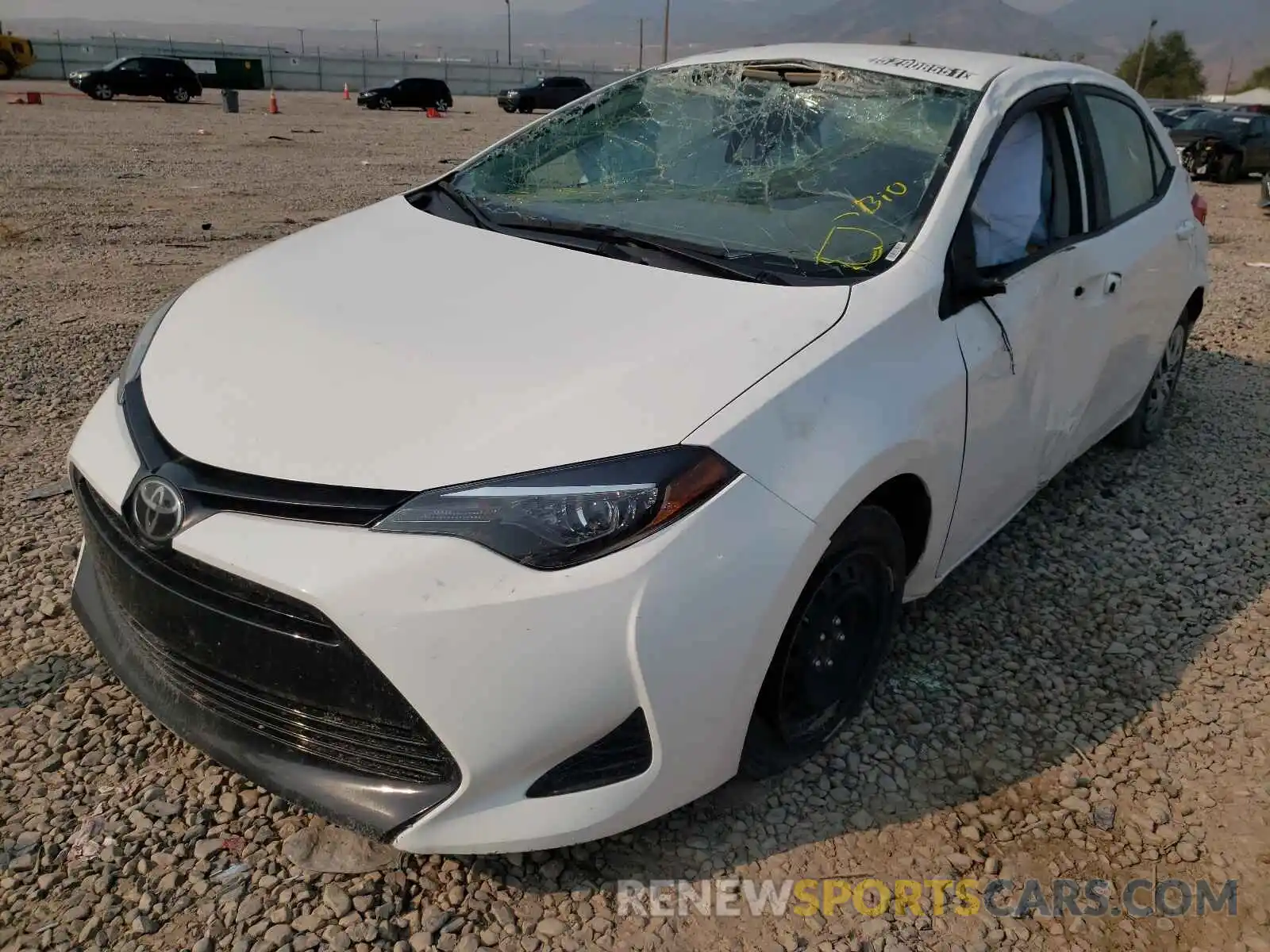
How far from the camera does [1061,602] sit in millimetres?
3391

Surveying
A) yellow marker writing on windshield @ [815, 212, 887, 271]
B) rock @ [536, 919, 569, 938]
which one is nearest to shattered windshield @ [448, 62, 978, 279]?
yellow marker writing on windshield @ [815, 212, 887, 271]

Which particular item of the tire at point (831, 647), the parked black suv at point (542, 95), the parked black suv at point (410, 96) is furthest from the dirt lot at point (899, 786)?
the parked black suv at point (542, 95)

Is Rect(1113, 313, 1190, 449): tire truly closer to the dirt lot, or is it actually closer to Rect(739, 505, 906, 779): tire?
the dirt lot

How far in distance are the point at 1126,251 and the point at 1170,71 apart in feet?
293

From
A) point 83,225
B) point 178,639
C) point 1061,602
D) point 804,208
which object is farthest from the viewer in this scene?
point 83,225

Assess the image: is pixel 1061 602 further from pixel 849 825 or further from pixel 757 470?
pixel 757 470

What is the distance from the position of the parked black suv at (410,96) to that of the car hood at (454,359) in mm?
32901

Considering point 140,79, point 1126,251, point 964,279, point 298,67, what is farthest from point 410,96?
point 964,279

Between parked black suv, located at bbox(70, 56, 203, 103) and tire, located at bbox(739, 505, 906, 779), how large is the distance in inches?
1303

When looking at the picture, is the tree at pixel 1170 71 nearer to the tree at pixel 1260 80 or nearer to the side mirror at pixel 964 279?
the tree at pixel 1260 80

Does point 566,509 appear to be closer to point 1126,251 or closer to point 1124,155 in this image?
point 1126,251

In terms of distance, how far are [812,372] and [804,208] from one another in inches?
34.1

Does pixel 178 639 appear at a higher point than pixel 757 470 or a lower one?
lower

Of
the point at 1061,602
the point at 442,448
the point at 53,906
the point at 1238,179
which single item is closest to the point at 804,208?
the point at 442,448
